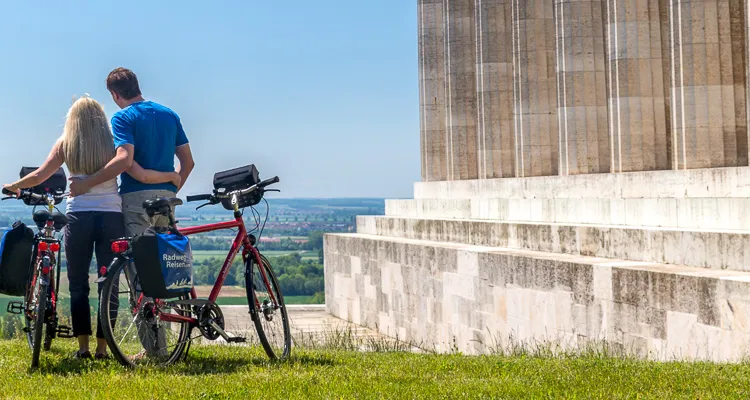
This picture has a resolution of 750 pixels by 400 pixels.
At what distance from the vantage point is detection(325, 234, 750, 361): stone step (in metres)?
11.9

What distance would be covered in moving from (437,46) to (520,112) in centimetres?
623

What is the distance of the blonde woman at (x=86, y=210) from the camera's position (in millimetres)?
8891

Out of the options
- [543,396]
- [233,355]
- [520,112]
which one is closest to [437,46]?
[520,112]

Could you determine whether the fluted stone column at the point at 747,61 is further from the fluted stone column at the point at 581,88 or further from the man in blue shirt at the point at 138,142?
the man in blue shirt at the point at 138,142

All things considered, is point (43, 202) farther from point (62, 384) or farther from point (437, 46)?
point (437, 46)

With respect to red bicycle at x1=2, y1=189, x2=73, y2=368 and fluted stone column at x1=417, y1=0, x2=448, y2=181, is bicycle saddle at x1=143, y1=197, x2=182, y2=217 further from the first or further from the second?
fluted stone column at x1=417, y1=0, x2=448, y2=181

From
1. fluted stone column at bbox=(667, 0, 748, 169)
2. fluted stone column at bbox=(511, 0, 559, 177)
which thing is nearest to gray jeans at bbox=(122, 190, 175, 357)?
fluted stone column at bbox=(667, 0, 748, 169)

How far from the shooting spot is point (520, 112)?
2491 centimetres

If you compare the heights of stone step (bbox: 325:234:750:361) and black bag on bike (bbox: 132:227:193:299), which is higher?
black bag on bike (bbox: 132:227:193:299)

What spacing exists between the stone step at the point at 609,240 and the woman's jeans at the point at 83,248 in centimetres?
663

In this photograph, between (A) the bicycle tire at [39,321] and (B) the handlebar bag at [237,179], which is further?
(B) the handlebar bag at [237,179]

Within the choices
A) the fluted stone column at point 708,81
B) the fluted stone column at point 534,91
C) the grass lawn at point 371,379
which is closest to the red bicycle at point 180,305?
the grass lawn at point 371,379

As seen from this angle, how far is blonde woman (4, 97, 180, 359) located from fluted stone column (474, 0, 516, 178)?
18.2m

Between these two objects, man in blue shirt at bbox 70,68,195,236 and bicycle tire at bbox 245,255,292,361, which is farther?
man in blue shirt at bbox 70,68,195,236
